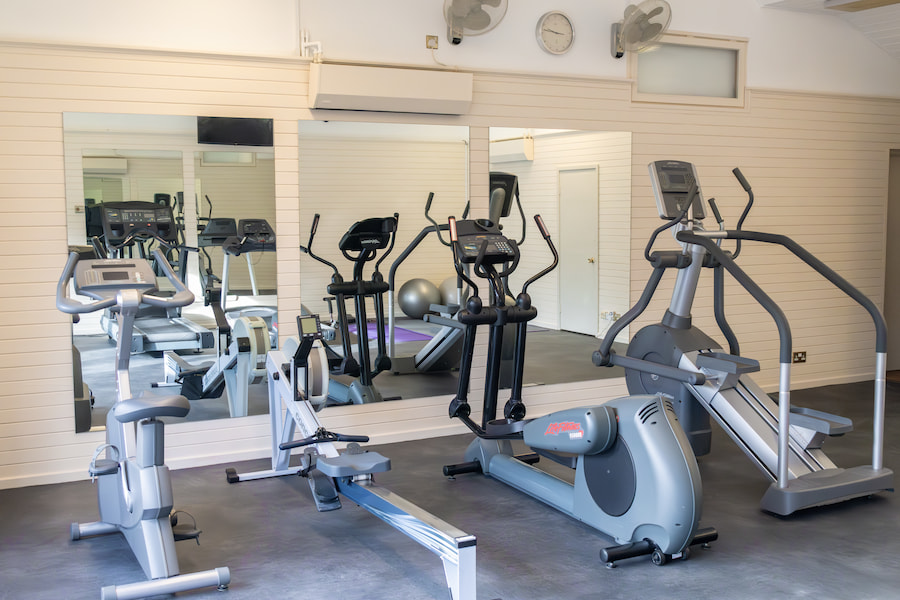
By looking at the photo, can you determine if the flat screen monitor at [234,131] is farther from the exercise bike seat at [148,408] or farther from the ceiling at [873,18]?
the ceiling at [873,18]

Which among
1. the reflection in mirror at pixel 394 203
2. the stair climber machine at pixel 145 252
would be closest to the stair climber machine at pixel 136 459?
the stair climber machine at pixel 145 252

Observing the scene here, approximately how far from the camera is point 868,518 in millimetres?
4309

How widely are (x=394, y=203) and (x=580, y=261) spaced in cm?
164

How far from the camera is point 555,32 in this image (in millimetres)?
6109

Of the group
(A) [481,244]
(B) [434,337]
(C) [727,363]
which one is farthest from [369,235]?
(C) [727,363]

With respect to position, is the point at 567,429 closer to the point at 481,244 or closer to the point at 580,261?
the point at 481,244

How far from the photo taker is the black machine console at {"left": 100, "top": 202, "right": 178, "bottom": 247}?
4.96 metres

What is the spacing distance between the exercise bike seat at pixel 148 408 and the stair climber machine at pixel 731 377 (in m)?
2.43

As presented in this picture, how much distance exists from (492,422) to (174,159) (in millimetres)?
2534

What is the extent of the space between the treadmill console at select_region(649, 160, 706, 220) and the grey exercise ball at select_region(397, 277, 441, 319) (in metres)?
1.75

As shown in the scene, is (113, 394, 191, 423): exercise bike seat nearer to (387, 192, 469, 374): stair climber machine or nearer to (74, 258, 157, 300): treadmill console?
(74, 258, 157, 300): treadmill console

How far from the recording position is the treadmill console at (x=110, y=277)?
3738mm

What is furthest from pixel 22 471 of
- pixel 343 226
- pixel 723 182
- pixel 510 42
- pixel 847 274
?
pixel 847 274

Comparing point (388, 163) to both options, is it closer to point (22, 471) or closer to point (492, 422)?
point (492, 422)
